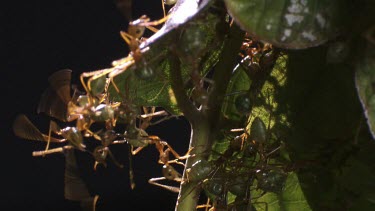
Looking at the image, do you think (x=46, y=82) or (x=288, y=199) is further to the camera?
(x=46, y=82)

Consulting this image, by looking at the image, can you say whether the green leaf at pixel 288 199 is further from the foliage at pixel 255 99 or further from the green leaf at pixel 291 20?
the green leaf at pixel 291 20

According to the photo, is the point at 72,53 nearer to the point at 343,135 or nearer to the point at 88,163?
the point at 88,163

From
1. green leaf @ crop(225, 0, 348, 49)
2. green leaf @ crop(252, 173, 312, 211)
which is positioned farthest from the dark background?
green leaf @ crop(225, 0, 348, 49)

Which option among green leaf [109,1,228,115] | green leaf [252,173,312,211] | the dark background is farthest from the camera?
the dark background

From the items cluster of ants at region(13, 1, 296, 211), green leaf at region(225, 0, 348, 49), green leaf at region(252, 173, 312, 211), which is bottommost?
green leaf at region(252, 173, 312, 211)

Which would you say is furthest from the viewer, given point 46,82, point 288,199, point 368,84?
point 46,82

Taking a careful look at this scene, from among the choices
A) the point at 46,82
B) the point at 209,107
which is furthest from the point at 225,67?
the point at 46,82

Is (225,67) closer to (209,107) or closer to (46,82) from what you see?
(209,107)

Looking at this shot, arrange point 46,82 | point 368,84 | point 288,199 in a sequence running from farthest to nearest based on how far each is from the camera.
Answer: point 46,82
point 288,199
point 368,84

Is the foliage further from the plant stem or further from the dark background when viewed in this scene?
the dark background
